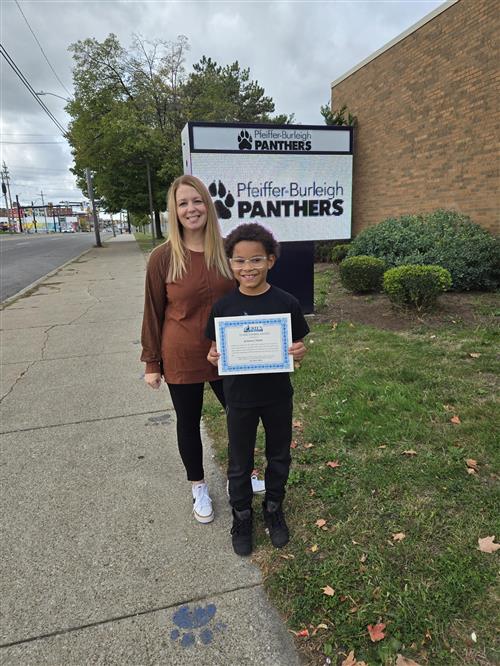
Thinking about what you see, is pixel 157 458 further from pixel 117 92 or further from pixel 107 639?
pixel 117 92

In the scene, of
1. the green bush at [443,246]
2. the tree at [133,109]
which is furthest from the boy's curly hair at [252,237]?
the tree at [133,109]

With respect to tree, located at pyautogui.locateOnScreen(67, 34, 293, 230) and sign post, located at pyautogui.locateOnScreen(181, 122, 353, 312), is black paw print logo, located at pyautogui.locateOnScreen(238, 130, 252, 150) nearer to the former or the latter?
sign post, located at pyautogui.locateOnScreen(181, 122, 353, 312)

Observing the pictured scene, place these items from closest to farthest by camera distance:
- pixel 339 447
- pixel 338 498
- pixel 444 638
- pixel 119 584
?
pixel 444 638 → pixel 119 584 → pixel 338 498 → pixel 339 447

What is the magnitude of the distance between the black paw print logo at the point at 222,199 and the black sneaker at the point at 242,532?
4.49m

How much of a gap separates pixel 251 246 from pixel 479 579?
1757 mm

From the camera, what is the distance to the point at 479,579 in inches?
77.7

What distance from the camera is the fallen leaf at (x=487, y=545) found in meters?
2.13

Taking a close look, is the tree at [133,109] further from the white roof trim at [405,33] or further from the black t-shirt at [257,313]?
the black t-shirt at [257,313]

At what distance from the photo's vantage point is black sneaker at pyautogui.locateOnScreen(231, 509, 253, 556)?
2285mm

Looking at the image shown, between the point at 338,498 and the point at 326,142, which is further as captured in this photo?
the point at 326,142

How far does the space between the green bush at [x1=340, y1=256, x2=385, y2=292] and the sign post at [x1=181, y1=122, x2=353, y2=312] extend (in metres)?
1.14

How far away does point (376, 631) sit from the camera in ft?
5.83

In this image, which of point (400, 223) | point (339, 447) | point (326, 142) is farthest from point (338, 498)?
point (400, 223)

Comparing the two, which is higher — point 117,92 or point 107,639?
point 117,92
